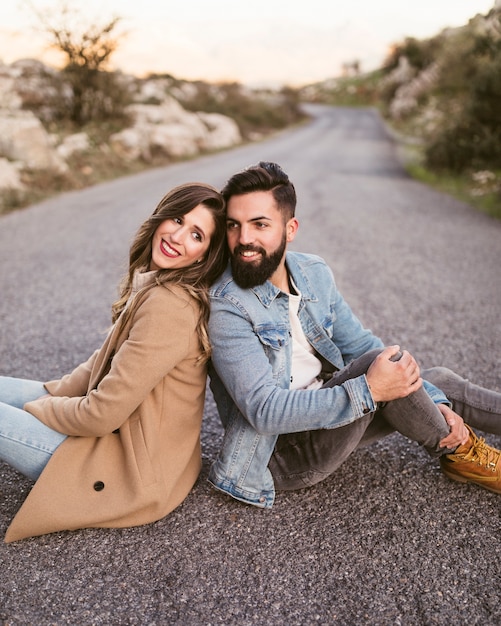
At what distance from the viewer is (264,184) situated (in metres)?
2.39

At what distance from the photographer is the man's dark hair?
7.83 feet

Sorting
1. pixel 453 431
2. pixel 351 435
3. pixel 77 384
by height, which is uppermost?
pixel 77 384

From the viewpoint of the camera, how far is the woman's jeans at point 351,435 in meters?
2.35

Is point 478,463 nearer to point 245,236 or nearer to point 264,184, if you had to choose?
point 245,236

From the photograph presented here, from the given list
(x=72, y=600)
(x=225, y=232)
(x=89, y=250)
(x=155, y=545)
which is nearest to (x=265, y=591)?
(x=155, y=545)

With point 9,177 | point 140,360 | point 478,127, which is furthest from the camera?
point 478,127

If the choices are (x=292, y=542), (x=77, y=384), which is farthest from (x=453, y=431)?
(x=77, y=384)

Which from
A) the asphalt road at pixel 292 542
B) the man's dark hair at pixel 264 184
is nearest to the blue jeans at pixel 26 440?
the asphalt road at pixel 292 542

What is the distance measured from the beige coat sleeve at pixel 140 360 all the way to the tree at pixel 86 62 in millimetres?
13460

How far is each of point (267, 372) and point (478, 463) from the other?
115cm

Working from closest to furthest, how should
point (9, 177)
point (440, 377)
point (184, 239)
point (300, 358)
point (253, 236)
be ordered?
point (184, 239) → point (253, 236) → point (300, 358) → point (440, 377) → point (9, 177)

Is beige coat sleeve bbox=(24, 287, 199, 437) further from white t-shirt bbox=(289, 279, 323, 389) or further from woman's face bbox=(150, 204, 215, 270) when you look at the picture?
white t-shirt bbox=(289, 279, 323, 389)

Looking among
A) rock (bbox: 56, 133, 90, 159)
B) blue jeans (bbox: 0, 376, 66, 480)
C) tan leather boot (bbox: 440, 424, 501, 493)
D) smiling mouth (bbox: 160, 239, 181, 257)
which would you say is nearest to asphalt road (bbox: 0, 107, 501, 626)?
tan leather boot (bbox: 440, 424, 501, 493)

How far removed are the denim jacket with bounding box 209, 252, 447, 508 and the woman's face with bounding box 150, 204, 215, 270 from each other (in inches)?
6.8
